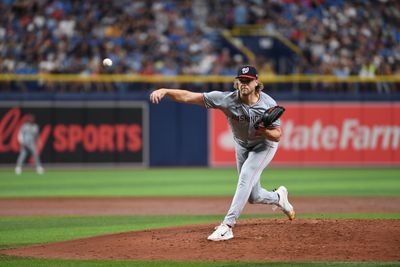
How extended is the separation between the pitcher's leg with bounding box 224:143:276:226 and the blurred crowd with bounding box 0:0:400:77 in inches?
671

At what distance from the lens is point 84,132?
1041 inches

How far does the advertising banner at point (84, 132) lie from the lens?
26.2m

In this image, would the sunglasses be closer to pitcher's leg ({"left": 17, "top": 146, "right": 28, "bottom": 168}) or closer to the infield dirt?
the infield dirt

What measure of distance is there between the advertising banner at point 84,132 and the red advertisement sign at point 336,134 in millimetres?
2635

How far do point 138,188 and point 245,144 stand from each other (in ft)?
35.2

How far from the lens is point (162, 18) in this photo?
28062mm

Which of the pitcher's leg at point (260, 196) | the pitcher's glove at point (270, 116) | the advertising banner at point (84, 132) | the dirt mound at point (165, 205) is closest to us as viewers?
the pitcher's glove at point (270, 116)

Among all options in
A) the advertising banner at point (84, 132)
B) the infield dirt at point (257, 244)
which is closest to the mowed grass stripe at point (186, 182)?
the advertising banner at point (84, 132)

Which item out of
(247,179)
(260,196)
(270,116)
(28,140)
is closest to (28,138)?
(28,140)

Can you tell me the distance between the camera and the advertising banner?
26.2 meters

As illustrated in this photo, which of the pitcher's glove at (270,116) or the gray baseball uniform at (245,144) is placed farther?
the gray baseball uniform at (245,144)

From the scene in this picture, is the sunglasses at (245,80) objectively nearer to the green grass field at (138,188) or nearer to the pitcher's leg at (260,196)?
the pitcher's leg at (260,196)

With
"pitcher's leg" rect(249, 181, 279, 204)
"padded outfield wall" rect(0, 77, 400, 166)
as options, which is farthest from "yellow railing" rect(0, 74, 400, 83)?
"pitcher's leg" rect(249, 181, 279, 204)

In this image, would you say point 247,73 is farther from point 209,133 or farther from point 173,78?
point 209,133
